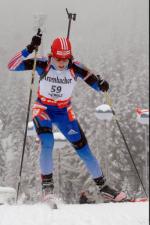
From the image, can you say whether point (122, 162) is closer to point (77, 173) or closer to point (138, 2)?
point (77, 173)

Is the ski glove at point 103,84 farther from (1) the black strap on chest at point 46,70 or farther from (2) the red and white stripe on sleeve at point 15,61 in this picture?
(2) the red and white stripe on sleeve at point 15,61

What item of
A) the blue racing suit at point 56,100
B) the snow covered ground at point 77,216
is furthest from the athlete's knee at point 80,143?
the snow covered ground at point 77,216

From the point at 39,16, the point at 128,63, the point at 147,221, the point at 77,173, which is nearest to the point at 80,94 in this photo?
the point at 77,173

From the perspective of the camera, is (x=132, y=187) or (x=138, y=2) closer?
(x=132, y=187)

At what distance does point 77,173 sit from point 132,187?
547cm

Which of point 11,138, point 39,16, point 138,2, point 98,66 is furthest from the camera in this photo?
point 138,2

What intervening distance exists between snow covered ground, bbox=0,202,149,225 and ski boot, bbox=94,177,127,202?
1.62m

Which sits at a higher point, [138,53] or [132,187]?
[138,53]

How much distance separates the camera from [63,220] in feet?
14.8

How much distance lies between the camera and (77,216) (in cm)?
468

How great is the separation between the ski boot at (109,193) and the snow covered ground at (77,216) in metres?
1.62

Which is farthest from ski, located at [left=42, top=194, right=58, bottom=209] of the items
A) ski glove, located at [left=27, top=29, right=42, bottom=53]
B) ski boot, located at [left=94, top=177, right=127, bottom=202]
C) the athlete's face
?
ski glove, located at [left=27, top=29, right=42, bottom=53]

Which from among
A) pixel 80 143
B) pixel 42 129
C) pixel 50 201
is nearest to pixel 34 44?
pixel 42 129

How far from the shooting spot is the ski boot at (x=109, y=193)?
277 inches
